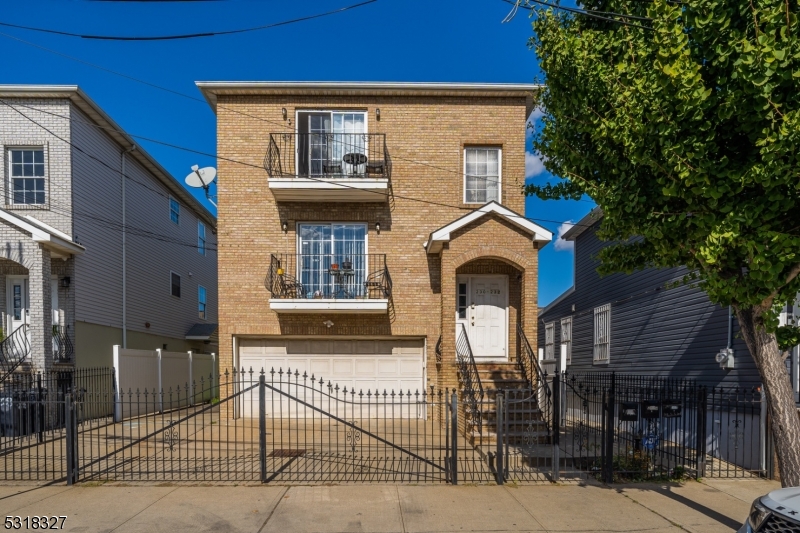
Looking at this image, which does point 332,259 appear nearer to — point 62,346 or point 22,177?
point 62,346

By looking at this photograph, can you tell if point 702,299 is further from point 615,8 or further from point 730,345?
point 615,8

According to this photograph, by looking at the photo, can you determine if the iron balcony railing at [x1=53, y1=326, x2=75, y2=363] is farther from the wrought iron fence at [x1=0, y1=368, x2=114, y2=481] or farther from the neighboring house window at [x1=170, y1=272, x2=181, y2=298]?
the neighboring house window at [x1=170, y1=272, x2=181, y2=298]

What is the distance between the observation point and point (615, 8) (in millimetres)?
5781

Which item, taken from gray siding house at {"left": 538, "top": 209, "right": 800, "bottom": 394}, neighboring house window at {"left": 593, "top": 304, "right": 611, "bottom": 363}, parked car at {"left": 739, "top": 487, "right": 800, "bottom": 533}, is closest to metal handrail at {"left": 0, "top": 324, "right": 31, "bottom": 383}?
gray siding house at {"left": 538, "top": 209, "right": 800, "bottom": 394}

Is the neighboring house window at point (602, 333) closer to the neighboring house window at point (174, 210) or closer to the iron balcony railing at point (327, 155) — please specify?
the iron balcony railing at point (327, 155)

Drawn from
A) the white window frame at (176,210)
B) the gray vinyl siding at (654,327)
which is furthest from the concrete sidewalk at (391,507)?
the white window frame at (176,210)

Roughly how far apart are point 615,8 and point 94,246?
577 inches

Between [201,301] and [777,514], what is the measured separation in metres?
22.7

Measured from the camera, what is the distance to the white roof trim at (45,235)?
38.7 feet

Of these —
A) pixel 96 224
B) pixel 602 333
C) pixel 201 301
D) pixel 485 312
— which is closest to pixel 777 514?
pixel 485 312

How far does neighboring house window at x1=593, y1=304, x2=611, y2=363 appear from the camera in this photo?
A: 15079mm

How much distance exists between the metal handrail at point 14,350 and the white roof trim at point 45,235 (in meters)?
2.10

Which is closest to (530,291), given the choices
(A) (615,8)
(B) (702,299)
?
(B) (702,299)

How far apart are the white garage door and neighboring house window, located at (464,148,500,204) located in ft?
13.8
